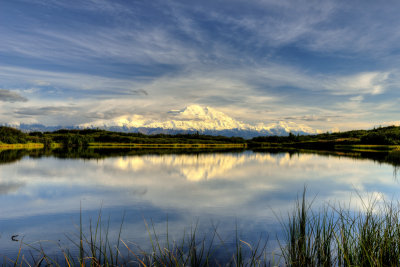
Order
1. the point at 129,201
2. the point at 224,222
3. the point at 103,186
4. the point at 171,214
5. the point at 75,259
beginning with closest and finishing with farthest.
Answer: the point at 75,259
the point at 224,222
the point at 171,214
the point at 129,201
the point at 103,186

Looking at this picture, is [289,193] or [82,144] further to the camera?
[82,144]

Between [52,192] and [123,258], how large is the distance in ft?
51.4

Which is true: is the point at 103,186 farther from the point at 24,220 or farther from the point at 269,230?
the point at 269,230

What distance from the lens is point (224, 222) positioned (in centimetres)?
1349

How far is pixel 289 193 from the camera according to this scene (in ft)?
70.8

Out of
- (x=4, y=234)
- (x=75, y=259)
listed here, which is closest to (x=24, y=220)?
(x=4, y=234)

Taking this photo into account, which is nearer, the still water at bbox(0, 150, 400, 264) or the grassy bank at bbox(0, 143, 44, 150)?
the still water at bbox(0, 150, 400, 264)

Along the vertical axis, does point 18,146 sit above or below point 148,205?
below

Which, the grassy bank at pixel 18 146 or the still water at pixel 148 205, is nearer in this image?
the still water at pixel 148 205

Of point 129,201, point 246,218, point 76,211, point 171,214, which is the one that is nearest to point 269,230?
point 246,218

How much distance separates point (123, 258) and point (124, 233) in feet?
9.78

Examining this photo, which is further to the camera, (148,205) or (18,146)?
(18,146)

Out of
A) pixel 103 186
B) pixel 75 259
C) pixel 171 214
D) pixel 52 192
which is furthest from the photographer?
pixel 103 186

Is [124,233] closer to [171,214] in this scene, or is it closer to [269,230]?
[171,214]
